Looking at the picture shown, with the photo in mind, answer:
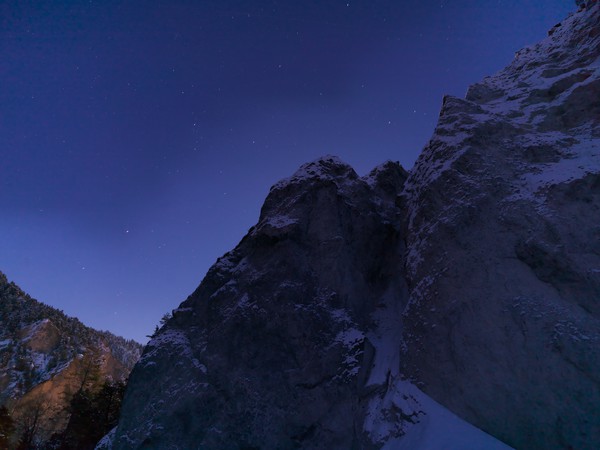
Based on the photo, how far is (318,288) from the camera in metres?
21.7

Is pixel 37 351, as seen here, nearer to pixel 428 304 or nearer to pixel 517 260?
pixel 428 304

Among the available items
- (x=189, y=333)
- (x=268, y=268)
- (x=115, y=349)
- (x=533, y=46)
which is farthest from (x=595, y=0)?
(x=115, y=349)

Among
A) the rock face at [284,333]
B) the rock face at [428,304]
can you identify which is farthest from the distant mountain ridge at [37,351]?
the rock face at [428,304]

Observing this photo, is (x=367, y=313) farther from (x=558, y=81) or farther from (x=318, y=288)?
(x=558, y=81)

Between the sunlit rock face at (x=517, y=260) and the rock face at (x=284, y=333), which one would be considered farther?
the rock face at (x=284, y=333)

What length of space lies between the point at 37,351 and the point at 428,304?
144511 millimetres

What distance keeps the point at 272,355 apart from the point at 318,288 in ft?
15.5

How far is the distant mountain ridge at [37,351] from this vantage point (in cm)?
9994

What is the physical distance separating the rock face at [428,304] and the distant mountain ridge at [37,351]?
3206 inches

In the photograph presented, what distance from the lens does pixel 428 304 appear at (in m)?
17.1

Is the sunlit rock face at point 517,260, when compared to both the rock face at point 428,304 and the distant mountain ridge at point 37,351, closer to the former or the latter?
the rock face at point 428,304

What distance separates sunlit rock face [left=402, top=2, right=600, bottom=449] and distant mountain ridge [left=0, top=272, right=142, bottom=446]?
3608 inches

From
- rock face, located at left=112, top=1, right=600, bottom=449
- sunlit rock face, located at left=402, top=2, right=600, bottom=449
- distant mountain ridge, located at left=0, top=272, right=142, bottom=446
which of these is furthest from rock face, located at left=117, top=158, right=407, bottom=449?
distant mountain ridge, located at left=0, top=272, right=142, bottom=446

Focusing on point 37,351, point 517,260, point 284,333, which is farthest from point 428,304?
point 37,351
